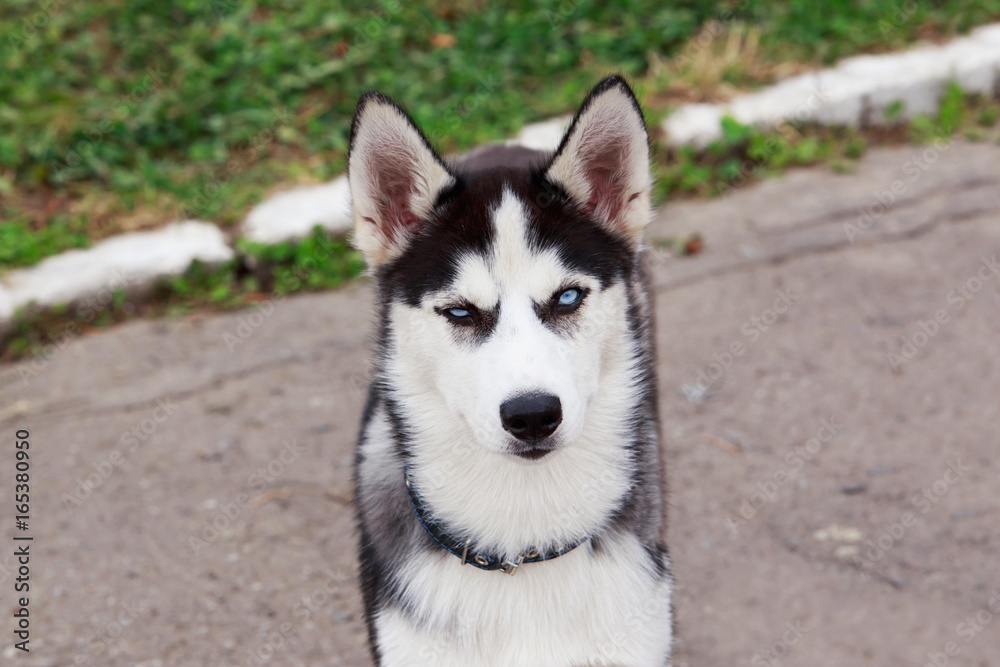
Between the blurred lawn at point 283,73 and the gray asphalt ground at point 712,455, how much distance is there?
1055mm

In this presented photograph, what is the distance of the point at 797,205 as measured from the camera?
5.38 metres

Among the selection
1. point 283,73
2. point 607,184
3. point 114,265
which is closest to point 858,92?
point 283,73

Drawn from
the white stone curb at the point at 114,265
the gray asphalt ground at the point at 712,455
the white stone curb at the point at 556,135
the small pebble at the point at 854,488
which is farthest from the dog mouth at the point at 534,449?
the white stone curb at the point at 114,265

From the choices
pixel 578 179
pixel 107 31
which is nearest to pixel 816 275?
pixel 578 179

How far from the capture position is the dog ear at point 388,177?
235 centimetres

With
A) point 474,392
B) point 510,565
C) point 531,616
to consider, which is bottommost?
point 531,616

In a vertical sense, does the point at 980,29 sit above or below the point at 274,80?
below

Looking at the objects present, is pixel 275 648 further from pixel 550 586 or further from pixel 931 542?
pixel 931 542

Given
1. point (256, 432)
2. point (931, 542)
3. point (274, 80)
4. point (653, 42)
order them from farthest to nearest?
point (653, 42) < point (274, 80) < point (256, 432) < point (931, 542)

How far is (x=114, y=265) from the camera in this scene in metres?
4.83

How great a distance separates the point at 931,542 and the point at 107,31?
574cm

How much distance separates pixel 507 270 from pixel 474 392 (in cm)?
33

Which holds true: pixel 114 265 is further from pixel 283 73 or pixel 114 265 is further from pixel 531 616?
pixel 531 616

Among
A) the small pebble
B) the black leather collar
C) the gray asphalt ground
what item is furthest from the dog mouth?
the small pebble
